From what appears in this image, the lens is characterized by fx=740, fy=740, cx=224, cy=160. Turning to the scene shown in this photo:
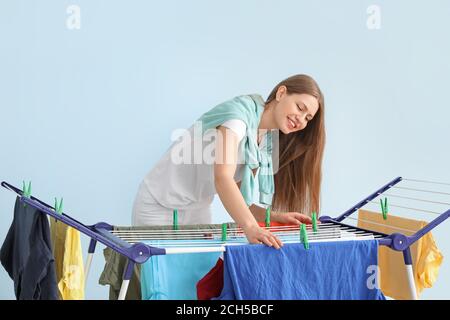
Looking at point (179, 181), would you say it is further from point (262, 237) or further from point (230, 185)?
point (262, 237)

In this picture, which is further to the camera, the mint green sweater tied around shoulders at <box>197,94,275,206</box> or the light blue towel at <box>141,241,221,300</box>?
the mint green sweater tied around shoulders at <box>197,94,275,206</box>

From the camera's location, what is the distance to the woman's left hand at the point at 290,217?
2.72m

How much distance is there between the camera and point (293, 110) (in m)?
2.56

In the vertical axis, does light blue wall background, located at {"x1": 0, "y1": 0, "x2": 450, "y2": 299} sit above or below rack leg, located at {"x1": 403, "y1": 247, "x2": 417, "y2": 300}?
above

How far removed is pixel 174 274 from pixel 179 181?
1.59 ft

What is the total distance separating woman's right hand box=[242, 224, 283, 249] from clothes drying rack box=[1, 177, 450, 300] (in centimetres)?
7

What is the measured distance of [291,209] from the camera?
114 inches

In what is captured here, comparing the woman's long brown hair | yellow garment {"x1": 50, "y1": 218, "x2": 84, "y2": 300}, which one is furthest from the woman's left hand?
yellow garment {"x1": 50, "y1": 218, "x2": 84, "y2": 300}

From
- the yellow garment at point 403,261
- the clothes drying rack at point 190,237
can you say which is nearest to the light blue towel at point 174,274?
the clothes drying rack at point 190,237

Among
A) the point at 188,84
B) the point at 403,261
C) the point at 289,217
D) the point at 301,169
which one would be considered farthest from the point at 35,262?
the point at 188,84

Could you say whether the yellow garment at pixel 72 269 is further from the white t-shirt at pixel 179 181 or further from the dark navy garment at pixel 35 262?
the white t-shirt at pixel 179 181

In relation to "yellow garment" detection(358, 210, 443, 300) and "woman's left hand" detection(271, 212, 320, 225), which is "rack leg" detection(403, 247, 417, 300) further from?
"woman's left hand" detection(271, 212, 320, 225)

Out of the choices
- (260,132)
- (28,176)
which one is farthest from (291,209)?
(28,176)

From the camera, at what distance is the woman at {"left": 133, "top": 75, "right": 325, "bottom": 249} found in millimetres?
2455
